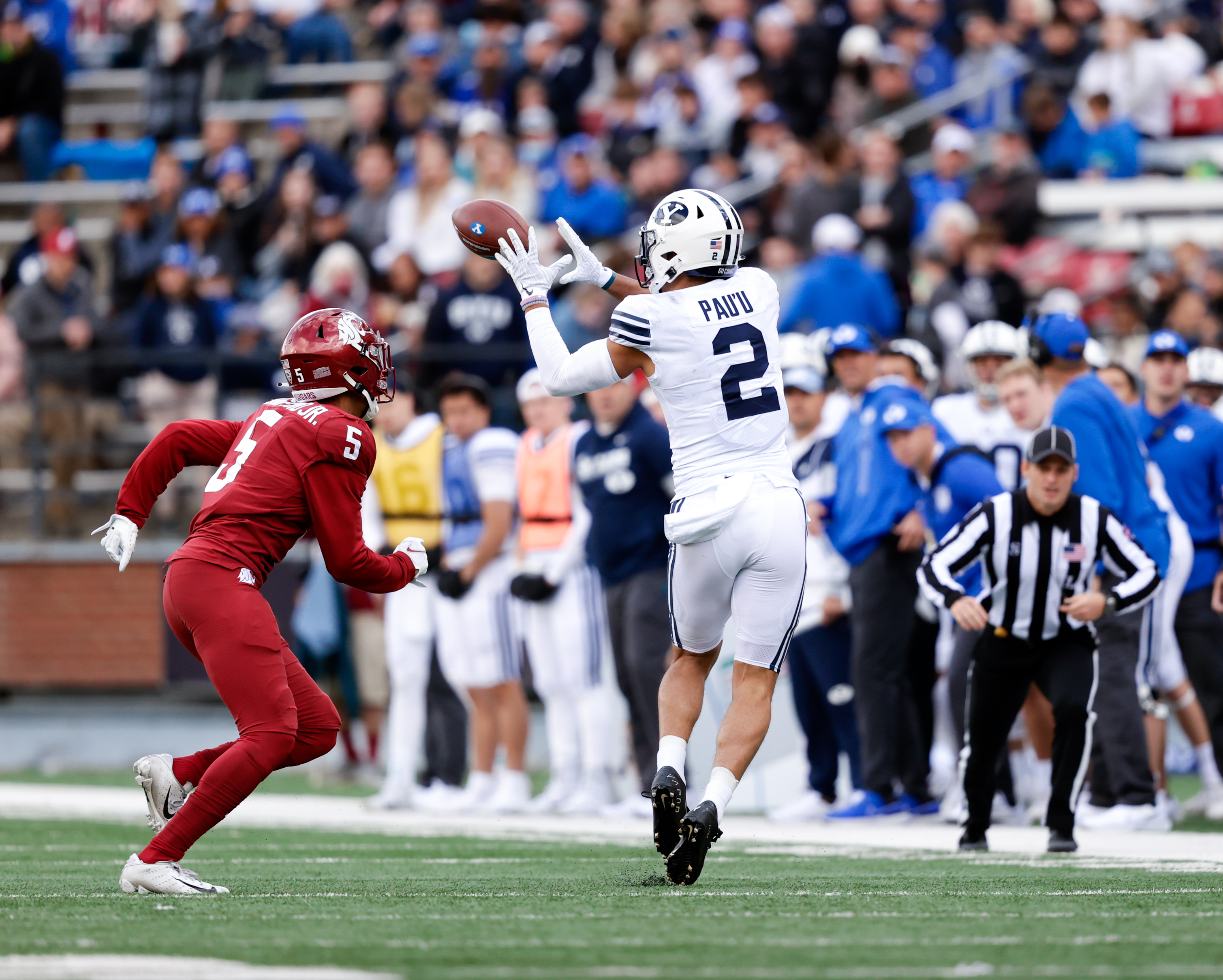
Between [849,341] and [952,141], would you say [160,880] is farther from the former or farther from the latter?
[952,141]

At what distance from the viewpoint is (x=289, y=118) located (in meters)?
16.3

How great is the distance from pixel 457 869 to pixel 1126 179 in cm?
939

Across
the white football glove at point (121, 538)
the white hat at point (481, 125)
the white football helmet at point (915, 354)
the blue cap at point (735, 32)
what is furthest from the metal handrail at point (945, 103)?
the white football glove at point (121, 538)

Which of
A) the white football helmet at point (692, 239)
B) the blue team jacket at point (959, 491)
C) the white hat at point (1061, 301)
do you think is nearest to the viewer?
the white football helmet at point (692, 239)

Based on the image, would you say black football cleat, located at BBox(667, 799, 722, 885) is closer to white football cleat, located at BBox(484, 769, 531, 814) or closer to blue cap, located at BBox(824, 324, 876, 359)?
blue cap, located at BBox(824, 324, 876, 359)

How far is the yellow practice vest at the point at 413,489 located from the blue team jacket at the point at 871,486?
2.31 meters

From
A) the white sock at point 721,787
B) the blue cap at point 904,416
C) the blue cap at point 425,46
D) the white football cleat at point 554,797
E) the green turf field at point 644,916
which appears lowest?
the white football cleat at point 554,797

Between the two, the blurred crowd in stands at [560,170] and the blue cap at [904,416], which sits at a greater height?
the blurred crowd in stands at [560,170]

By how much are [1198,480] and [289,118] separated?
983 cm

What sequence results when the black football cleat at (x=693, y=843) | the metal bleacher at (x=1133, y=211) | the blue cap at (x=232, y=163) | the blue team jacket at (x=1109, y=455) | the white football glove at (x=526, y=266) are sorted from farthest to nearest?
the blue cap at (x=232, y=163) < the metal bleacher at (x=1133, y=211) < the blue team jacket at (x=1109, y=455) < the white football glove at (x=526, y=266) < the black football cleat at (x=693, y=843)

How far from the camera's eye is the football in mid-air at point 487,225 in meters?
5.98

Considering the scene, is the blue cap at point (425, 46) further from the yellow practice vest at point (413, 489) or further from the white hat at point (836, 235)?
the yellow practice vest at point (413, 489)

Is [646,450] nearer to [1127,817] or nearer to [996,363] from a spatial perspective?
[996,363]

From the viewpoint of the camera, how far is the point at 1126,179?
13.9m
